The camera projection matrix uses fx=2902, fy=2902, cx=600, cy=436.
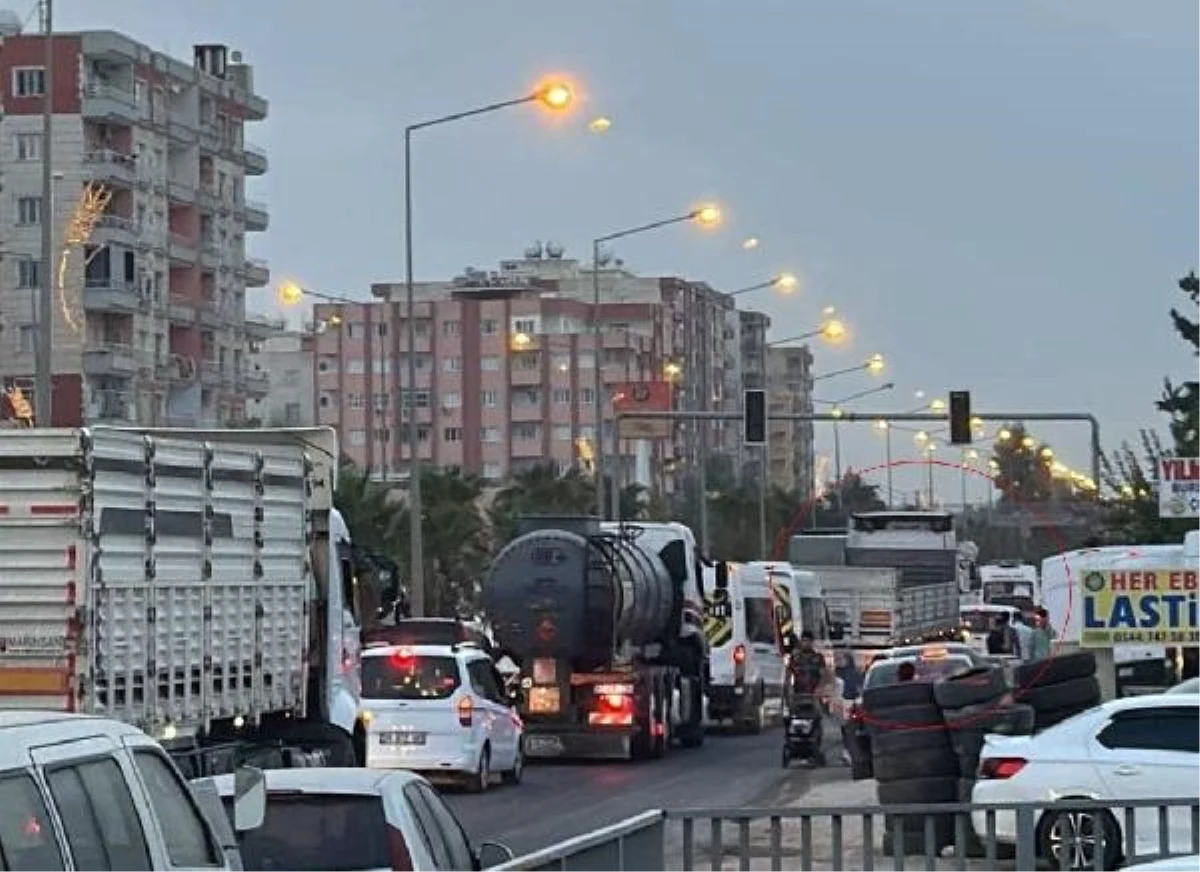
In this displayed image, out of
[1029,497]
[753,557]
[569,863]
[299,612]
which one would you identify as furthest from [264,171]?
[569,863]

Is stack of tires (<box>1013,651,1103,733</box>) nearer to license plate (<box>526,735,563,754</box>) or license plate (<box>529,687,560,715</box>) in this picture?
license plate (<box>529,687,560,715</box>)

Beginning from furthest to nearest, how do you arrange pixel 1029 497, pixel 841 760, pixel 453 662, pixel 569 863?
1. pixel 1029 497
2. pixel 841 760
3. pixel 453 662
4. pixel 569 863

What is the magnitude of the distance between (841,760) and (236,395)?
67860mm

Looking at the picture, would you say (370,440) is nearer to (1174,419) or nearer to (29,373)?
(29,373)

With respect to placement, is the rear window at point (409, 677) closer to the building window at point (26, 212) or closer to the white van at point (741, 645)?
the white van at point (741, 645)

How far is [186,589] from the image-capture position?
19.5 meters

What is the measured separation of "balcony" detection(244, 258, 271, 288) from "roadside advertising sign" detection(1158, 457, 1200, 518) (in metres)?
65.2

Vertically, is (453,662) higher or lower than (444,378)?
lower

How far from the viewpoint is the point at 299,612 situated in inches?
888

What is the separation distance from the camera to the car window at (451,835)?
1298 centimetres

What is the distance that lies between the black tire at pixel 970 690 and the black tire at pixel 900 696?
8 centimetres

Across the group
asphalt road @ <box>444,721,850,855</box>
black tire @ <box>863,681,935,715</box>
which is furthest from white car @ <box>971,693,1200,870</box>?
asphalt road @ <box>444,721,850,855</box>

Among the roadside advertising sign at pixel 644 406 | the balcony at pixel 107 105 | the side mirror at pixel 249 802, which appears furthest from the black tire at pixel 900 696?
the balcony at pixel 107 105

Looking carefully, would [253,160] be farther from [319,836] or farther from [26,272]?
[319,836]
